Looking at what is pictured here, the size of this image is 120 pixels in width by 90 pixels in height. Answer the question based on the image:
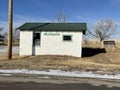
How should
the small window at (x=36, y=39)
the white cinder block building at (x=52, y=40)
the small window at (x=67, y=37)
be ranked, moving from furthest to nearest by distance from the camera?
the small window at (x=36, y=39), the small window at (x=67, y=37), the white cinder block building at (x=52, y=40)

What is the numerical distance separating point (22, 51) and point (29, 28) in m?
2.53

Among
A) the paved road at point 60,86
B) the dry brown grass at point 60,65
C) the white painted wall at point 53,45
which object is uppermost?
the white painted wall at point 53,45

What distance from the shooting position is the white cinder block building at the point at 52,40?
1947 cm

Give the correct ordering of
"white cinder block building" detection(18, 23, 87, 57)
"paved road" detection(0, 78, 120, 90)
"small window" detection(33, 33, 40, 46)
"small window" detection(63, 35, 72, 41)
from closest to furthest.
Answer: "paved road" detection(0, 78, 120, 90) → "white cinder block building" detection(18, 23, 87, 57) → "small window" detection(63, 35, 72, 41) → "small window" detection(33, 33, 40, 46)

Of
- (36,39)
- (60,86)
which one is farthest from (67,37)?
(60,86)

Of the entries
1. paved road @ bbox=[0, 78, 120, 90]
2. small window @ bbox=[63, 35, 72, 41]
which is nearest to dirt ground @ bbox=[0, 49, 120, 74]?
paved road @ bbox=[0, 78, 120, 90]

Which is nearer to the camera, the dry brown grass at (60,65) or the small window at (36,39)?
the dry brown grass at (60,65)

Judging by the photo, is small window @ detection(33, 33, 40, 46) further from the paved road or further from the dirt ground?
the paved road

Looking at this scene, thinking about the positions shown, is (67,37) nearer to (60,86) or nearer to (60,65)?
(60,65)

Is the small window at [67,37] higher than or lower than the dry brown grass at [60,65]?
higher

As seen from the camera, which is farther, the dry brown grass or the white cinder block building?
the white cinder block building

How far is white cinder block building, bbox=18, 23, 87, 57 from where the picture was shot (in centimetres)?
1947

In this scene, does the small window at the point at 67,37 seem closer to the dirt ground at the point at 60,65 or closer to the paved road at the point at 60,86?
the dirt ground at the point at 60,65

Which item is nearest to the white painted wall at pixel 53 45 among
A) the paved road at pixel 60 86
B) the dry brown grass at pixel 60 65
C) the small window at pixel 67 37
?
the small window at pixel 67 37
